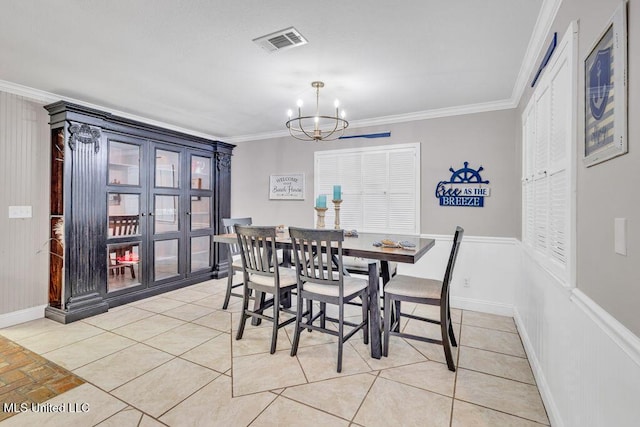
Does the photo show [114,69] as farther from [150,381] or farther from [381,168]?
[381,168]

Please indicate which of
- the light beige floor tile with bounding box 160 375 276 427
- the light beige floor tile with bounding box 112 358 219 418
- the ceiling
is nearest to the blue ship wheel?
the ceiling

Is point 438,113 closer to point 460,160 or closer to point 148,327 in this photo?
point 460,160

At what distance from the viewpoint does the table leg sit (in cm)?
249

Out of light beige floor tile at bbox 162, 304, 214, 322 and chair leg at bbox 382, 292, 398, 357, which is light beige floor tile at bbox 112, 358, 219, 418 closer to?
light beige floor tile at bbox 162, 304, 214, 322

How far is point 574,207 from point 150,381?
2.73 m

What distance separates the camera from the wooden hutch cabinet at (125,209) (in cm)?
333

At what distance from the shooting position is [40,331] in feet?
9.95

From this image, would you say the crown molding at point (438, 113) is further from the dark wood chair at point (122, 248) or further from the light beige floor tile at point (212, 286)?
the dark wood chair at point (122, 248)

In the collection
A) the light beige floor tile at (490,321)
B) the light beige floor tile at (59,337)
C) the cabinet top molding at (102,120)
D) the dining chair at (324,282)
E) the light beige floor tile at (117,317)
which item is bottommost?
the light beige floor tile at (59,337)

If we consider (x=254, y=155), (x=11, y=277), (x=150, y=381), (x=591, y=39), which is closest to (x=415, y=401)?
(x=150, y=381)

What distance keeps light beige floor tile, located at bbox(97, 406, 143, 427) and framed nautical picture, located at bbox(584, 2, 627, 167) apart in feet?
8.39

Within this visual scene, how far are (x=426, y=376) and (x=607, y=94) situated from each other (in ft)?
6.46

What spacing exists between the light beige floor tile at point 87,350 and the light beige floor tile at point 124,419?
827 millimetres

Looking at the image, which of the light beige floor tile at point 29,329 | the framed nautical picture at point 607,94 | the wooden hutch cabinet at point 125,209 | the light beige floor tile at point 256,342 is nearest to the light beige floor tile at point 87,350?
the light beige floor tile at point 29,329
